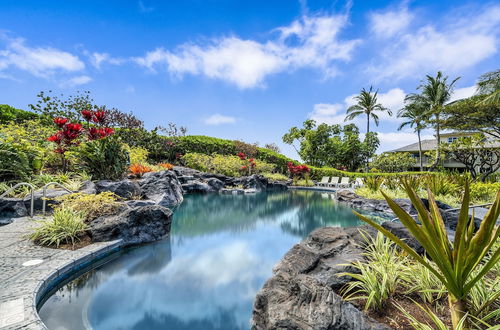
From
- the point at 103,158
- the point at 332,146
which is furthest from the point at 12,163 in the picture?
the point at 332,146

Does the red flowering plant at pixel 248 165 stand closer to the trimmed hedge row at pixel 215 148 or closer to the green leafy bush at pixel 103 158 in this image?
the trimmed hedge row at pixel 215 148

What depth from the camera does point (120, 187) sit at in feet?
24.2

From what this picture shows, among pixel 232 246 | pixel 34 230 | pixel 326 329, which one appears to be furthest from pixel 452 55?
pixel 34 230

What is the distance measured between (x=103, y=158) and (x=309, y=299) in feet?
26.4

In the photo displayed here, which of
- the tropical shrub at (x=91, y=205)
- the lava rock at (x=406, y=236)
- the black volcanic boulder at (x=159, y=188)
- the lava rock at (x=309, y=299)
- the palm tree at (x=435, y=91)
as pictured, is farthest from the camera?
the palm tree at (x=435, y=91)

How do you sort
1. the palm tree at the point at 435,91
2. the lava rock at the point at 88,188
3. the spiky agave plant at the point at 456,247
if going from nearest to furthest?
the spiky agave plant at the point at 456,247 < the lava rock at the point at 88,188 < the palm tree at the point at 435,91

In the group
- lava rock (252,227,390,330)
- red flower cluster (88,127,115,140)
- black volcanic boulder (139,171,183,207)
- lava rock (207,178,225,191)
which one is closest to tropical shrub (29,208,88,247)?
lava rock (252,227,390,330)

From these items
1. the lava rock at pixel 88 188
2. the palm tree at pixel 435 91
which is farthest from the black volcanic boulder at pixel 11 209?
the palm tree at pixel 435 91

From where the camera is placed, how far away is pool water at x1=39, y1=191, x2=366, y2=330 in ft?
8.04

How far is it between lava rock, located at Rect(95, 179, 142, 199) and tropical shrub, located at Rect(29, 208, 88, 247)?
3.21 metres

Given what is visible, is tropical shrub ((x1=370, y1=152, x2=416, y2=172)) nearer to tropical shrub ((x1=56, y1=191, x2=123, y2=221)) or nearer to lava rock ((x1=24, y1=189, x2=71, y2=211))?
tropical shrub ((x1=56, y1=191, x2=123, y2=221))

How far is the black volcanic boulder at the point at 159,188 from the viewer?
8367 mm

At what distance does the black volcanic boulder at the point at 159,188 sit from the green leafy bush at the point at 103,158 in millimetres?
931

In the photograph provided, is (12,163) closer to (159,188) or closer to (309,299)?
(159,188)
